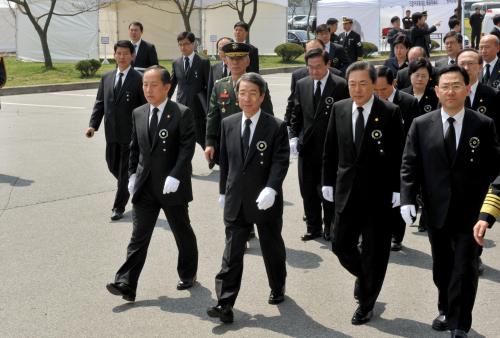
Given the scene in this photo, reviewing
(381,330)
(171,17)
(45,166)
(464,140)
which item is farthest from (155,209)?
(171,17)

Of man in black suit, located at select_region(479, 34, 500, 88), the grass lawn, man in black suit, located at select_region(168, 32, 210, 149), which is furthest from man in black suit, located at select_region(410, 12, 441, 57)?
the grass lawn

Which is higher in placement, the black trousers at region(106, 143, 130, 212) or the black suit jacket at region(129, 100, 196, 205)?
the black suit jacket at region(129, 100, 196, 205)

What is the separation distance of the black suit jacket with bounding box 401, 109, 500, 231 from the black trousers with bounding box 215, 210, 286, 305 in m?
1.04

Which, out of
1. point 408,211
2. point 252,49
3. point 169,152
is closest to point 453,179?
point 408,211

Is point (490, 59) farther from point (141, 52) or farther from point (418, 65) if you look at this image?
point (141, 52)

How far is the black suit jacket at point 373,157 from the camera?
209 inches

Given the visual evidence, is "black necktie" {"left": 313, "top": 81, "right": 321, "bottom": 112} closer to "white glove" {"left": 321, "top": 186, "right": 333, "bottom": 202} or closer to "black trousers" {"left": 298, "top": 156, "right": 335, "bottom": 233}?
"black trousers" {"left": 298, "top": 156, "right": 335, "bottom": 233}

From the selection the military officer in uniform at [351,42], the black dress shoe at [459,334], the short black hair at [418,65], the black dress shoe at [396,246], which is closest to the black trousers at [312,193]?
the black dress shoe at [396,246]

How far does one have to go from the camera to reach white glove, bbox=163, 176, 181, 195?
18.1 feet

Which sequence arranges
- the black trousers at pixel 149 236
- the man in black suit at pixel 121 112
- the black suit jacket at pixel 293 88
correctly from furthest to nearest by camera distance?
the man in black suit at pixel 121 112
the black suit jacket at pixel 293 88
the black trousers at pixel 149 236

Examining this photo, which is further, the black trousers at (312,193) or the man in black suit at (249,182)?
the black trousers at (312,193)

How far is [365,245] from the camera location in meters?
5.28

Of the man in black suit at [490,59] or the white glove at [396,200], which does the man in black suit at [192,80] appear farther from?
the white glove at [396,200]

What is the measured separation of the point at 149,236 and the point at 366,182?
1.68m
